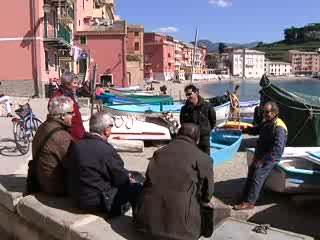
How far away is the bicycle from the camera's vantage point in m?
11.2

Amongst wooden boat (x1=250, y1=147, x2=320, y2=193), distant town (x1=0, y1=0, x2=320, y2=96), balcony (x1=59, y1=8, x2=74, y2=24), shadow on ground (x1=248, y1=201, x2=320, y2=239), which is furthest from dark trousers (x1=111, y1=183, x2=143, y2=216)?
balcony (x1=59, y1=8, x2=74, y2=24)

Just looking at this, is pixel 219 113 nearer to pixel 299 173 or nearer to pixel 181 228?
pixel 299 173

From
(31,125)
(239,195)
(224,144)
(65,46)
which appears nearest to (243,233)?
(239,195)

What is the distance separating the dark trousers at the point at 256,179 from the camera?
7656mm

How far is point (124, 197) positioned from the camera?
15.5 ft

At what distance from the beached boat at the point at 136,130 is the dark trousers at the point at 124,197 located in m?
9.30

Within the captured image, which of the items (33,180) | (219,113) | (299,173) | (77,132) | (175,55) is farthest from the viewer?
(175,55)

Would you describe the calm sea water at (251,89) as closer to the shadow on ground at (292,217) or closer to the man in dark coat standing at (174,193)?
the shadow on ground at (292,217)

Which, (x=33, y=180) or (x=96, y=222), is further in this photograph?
(x=33, y=180)

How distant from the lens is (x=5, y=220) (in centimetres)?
593

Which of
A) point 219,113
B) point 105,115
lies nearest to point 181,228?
point 105,115

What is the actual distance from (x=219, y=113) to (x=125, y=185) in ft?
48.8

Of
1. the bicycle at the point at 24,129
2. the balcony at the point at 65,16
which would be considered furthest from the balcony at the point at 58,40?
the bicycle at the point at 24,129

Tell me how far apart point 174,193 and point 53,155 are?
1754 millimetres
